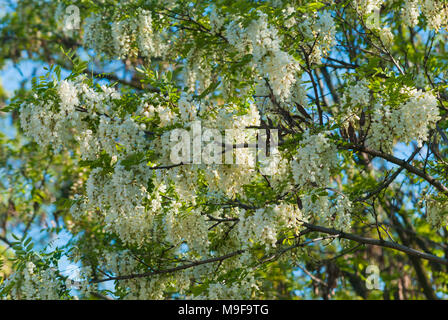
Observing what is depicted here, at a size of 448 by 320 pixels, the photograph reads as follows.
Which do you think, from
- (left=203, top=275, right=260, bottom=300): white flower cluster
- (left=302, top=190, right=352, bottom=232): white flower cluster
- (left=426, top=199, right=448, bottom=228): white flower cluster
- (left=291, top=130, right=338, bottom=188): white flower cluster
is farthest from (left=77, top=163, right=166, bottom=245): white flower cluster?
(left=426, top=199, right=448, bottom=228): white flower cluster

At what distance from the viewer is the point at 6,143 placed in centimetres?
1198

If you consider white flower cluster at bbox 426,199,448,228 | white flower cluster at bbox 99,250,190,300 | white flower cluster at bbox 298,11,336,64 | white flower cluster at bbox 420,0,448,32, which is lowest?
white flower cluster at bbox 99,250,190,300

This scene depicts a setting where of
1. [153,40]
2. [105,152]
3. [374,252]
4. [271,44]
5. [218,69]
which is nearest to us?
[271,44]

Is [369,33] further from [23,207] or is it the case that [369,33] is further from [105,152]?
[23,207]

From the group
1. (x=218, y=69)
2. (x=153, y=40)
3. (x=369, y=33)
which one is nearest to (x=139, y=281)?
(x=218, y=69)

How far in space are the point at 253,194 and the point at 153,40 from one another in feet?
10.9

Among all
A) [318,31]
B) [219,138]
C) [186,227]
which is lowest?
[186,227]

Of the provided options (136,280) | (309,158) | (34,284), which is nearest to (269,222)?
(309,158)

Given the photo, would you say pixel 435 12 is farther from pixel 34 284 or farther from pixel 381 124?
pixel 34 284

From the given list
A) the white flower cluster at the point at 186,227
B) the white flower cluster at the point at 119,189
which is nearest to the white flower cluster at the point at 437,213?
the white flower cluster at the point at 186,227

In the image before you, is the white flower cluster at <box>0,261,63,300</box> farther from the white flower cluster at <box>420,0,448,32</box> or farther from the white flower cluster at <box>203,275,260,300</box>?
the white flower cluster at <box>420,0,448,32</box>

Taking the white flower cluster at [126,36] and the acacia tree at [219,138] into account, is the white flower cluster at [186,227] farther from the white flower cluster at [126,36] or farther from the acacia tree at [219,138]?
the white flower cluster at [126,36]

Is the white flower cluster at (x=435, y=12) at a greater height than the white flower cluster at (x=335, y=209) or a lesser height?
greater

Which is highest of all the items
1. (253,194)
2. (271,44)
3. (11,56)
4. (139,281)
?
(11,56)
